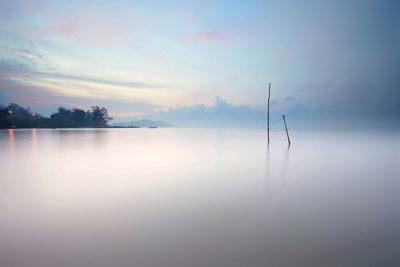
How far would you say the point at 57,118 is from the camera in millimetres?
131250

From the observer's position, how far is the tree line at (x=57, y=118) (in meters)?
98.6

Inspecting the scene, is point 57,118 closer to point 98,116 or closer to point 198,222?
point 98,116

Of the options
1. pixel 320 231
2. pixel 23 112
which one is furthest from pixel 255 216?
pixel 23 112

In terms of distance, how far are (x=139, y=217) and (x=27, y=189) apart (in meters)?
5.94

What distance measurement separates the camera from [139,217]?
6191mm

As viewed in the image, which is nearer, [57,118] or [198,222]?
[198,222]

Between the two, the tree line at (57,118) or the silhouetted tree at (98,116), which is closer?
the tree line at (57,118)

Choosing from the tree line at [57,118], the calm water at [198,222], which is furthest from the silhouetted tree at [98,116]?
the calm water at [198,222]

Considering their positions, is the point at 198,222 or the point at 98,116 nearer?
the point at 198,222

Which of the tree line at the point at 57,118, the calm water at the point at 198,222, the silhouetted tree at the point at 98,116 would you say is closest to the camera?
the calm water at the point at 198,222

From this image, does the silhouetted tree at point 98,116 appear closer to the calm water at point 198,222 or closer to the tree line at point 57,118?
the tree line at point 57,118

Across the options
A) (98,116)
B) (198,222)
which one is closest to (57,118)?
(98,116)

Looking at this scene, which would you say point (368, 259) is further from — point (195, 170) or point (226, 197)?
point (195, 170)

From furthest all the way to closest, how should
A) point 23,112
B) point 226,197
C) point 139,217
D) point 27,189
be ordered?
point 23,112
point 27,189
point 226,197
point 139,217
